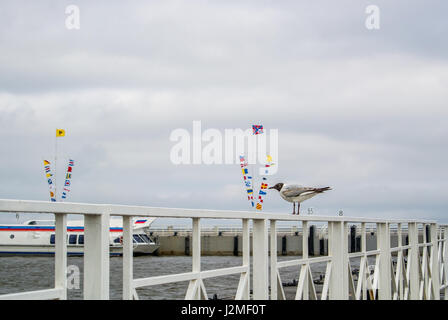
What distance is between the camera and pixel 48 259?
51.2m

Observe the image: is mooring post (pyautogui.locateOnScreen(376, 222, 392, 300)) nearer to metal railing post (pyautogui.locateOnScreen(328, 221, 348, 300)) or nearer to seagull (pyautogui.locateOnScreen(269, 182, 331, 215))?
seagull (pyautogui.locateOnScreen(269, 182, 331, 215))

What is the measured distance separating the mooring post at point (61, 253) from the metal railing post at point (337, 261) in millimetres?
4227

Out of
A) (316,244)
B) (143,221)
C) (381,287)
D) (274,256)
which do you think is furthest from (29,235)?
(274,256)

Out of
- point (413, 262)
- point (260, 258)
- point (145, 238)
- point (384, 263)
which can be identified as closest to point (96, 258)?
point (260, 258)

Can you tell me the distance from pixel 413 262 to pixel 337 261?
4169mm

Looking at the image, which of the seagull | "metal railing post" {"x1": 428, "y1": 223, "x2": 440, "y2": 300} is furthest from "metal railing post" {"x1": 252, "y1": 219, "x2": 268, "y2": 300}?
"metal railing post" {"x1": 428, "y1": 223, "x2": 440, "y2": 300}

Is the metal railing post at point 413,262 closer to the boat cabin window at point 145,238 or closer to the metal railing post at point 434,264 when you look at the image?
the metal railing post at point 434,264

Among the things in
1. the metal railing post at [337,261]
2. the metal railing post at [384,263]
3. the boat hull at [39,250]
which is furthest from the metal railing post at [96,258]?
the boat hull at [39,250]

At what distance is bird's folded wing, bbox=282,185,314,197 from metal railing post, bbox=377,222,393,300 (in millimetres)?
1368

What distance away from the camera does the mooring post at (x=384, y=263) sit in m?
8.78

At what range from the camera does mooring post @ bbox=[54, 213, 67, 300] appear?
3.16 meters

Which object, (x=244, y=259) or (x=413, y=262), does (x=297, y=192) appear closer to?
(x=244, y=259)

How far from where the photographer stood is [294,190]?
7906mm
